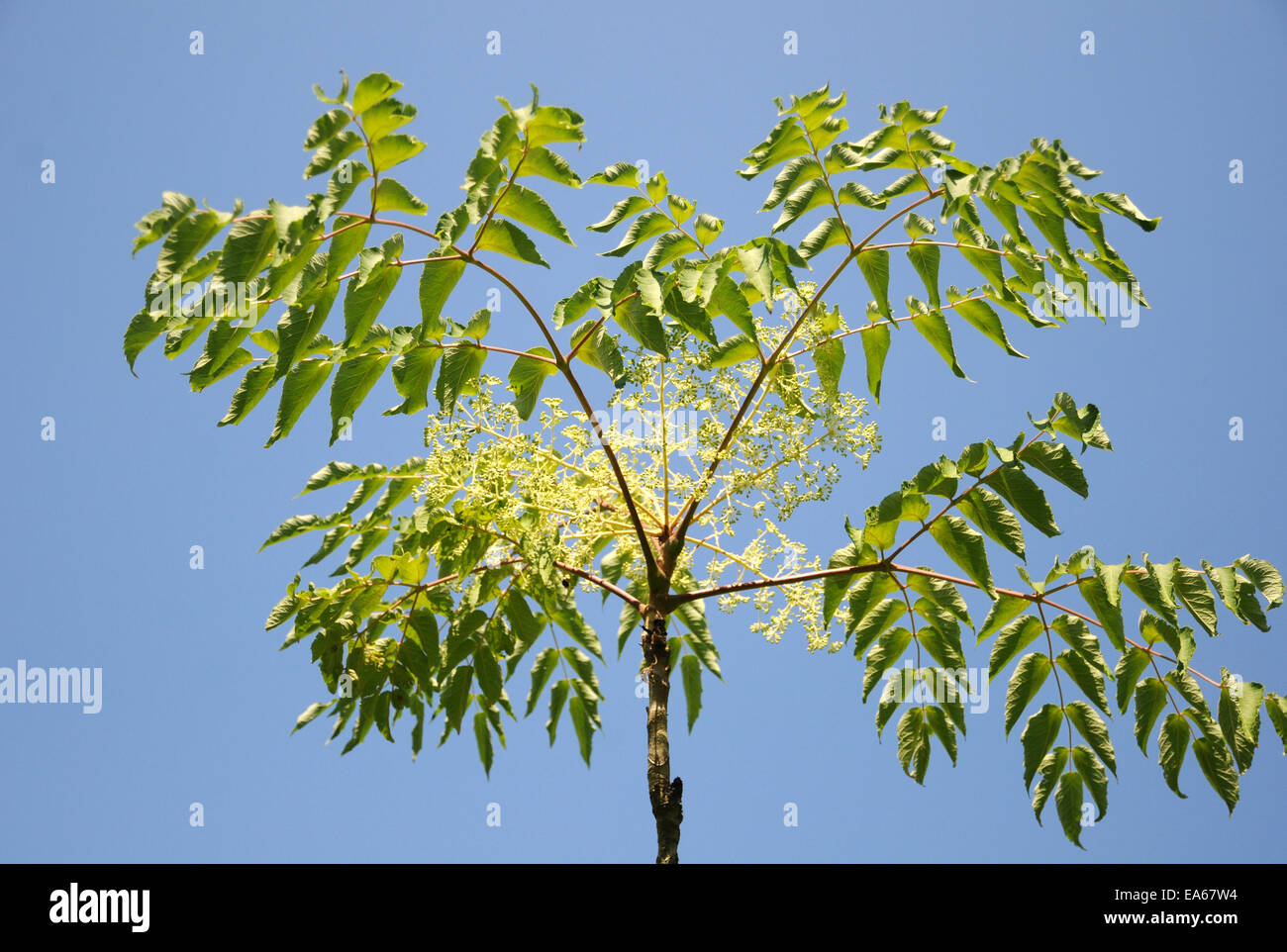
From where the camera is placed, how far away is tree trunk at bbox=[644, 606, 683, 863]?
3367 mm

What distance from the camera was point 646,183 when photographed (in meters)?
3.50

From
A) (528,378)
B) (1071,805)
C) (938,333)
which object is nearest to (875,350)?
(938,333)

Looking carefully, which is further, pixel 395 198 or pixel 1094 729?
pixel 1094 729

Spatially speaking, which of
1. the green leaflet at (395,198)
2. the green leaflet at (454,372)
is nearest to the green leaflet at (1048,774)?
the green leaflet at (454,372)

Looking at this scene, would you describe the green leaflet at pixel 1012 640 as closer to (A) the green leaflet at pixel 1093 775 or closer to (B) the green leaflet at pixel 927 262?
(A) the green leaflet at pixel 1093 775

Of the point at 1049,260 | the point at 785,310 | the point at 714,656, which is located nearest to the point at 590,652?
the point at 714,656

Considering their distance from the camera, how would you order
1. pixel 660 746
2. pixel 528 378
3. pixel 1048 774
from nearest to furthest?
pixel 660 746 < pixel 1048 774 < pixel 528 378

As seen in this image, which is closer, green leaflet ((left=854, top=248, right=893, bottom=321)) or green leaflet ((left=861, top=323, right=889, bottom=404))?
green leaflet ((left=854, top=248, right=893, bottom=321))

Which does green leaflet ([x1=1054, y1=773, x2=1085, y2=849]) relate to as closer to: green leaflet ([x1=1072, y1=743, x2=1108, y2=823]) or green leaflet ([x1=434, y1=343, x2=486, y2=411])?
green leaflet ([x1=1072, y1=743, x2=1108, y2=823])

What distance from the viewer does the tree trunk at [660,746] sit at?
11.0 ft

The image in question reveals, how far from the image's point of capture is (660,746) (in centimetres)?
347

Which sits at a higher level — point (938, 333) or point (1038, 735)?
point (938, 333)

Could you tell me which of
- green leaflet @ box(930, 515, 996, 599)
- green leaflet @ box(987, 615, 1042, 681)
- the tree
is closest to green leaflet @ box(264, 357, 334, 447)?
the tree

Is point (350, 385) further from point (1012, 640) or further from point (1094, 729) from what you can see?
point (1094, 729)
